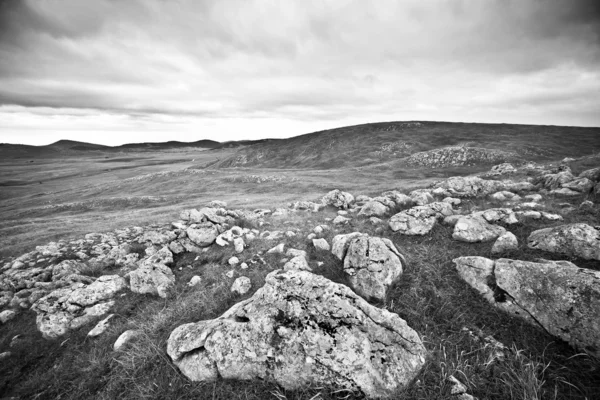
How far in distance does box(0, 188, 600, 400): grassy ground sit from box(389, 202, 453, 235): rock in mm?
677

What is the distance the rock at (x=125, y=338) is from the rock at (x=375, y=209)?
11.2 meters

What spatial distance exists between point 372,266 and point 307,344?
317 cm

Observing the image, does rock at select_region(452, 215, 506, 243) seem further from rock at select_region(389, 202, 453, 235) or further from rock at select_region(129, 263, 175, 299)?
rock at select_region(129, 263, 175, 299)

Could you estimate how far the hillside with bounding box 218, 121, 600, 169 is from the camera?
5972 centimetres

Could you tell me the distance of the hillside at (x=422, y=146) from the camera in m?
59.7

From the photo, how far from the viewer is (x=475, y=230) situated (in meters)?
8.59

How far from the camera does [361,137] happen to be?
118 meters

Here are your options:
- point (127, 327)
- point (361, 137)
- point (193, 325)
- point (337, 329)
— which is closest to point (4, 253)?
point (127, 327)

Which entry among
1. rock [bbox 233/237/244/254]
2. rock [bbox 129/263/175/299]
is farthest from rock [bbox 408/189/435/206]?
rock [bbox 129/263/175/299]

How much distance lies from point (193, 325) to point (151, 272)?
14.3 ft

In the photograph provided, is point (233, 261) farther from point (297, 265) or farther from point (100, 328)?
point (100, 328)

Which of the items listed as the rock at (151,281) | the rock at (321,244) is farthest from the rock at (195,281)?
the rock at (321,244)

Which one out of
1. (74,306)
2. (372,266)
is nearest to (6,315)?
(74,306)

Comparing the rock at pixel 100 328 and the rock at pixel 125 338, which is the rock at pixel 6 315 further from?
the rock at pixel 125 338
